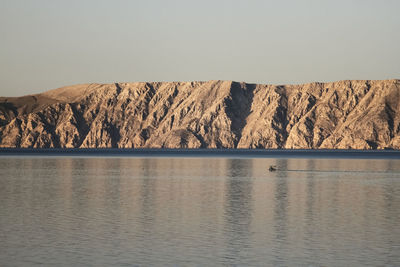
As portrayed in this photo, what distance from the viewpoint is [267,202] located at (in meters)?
48.5

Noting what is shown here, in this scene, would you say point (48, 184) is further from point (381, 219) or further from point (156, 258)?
point (156, 258)

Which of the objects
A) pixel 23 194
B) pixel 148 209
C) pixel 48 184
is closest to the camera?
Result: pixel 148 209

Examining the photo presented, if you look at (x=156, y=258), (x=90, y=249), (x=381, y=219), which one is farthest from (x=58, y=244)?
(x=381, y=219)

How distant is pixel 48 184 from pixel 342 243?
41434mm

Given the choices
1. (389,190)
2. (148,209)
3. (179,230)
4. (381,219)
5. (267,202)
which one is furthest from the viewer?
(389,190)

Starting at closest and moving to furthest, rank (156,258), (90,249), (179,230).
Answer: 1. (156,258)
2. (90,249)
3. (179,230)

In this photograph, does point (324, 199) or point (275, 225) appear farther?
point (324, 199)

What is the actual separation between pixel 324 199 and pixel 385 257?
2391 cm

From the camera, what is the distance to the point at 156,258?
26953 mm

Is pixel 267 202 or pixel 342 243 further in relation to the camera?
pixel 267 202

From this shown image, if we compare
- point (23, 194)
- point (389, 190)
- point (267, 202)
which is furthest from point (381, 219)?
point (23, 194)

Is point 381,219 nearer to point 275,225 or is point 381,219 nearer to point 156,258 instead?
point 275,225

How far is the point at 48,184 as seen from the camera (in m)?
66.1

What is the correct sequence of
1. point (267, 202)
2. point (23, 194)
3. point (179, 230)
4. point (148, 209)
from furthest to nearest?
point (23, 194) → point (267, 202) → point (148, 209) → point (179, 230)
